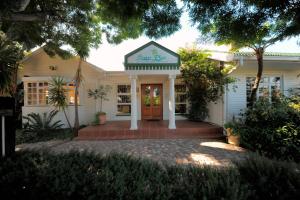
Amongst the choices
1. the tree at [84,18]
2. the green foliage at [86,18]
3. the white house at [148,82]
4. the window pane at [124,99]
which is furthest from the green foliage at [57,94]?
the window pane at [124,99]

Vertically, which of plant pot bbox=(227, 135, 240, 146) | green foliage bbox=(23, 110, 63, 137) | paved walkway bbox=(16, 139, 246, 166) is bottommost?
paved walkway bbox=(16, 139, 246, 166)

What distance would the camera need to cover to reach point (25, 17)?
422 cm

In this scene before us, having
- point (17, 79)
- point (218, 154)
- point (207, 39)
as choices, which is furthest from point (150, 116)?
point (207, 39)

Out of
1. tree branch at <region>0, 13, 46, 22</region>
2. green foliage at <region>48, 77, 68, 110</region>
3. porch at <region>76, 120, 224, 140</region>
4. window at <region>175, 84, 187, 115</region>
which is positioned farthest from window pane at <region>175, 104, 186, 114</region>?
tree branch at <region>0, 13, 46, 22</region>

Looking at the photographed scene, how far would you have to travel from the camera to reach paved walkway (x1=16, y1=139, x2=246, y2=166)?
22.2ft

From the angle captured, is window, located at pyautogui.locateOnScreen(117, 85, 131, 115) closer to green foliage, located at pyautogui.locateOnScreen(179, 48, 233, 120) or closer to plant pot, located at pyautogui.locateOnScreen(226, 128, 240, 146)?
green foliage, located at pyautogui.locateOnScreen(179, 48, 233, 120)

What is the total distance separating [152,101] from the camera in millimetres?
14570

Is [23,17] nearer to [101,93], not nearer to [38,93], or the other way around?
[101,93]

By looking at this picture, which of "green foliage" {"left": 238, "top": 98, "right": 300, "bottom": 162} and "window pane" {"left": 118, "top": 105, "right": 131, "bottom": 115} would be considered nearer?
"green foliage" {"left": 238, "top": 98, "right": 300, "bottom": 162}

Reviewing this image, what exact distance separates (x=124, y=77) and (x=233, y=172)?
459 inches

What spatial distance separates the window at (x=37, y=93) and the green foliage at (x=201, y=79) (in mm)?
8068

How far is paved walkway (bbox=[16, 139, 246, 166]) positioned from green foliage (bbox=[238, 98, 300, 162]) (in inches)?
25.6

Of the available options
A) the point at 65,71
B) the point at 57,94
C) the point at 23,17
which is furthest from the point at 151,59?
the point at 23,17

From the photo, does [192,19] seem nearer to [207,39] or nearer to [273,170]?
[207,39]
